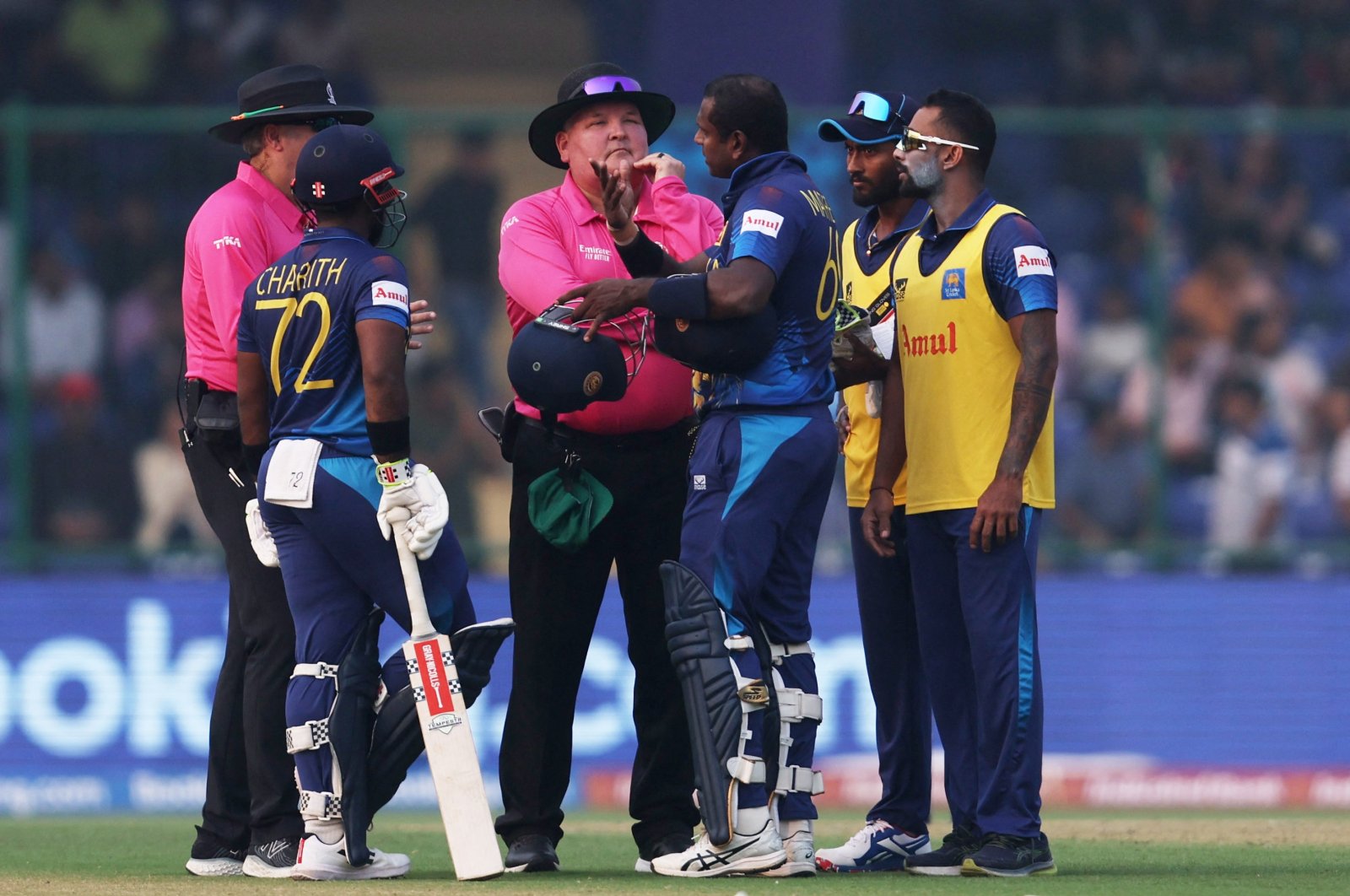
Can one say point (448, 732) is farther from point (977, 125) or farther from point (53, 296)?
point (53, 296)

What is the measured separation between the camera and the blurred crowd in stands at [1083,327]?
1256 centimetres

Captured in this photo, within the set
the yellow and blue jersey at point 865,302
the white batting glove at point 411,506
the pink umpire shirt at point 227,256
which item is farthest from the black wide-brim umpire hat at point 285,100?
the yellow and blue jersey at point 865,302

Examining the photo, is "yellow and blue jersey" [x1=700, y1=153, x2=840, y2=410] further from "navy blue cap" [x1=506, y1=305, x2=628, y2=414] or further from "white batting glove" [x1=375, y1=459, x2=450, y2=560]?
"white batting glove" [x1=375, y1=459, x2=450, y2=560]

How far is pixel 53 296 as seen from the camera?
12.6m

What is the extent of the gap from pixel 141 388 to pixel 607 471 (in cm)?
642

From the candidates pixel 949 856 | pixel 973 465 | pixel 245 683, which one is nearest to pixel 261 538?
pixel 245 683

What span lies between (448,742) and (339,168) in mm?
1809

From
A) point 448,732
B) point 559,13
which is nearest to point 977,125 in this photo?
point 448,732

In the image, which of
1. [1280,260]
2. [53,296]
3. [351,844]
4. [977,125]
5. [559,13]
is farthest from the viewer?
[559,13]

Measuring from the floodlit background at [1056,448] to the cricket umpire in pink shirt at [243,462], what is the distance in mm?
4550

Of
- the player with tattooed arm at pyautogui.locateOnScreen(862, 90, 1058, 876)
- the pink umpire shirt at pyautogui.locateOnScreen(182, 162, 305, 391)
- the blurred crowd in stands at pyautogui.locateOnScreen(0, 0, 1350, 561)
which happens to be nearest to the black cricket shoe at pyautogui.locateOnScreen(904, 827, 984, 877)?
the player with tattooed arm at pyautogui.locateOnScreen(862, 90, 1058, 876)

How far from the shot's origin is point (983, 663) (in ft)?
21.9

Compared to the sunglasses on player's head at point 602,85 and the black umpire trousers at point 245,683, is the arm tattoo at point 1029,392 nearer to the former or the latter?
Answer: the sunglasses on player's head at point 602,85

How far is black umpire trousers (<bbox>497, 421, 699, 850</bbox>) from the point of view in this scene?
276 inches
